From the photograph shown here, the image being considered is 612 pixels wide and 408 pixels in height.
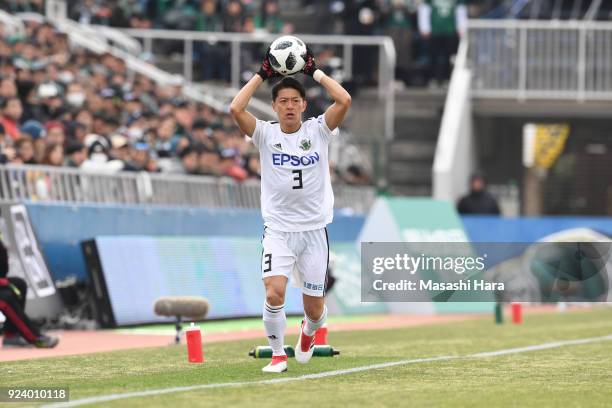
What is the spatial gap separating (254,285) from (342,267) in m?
2.42

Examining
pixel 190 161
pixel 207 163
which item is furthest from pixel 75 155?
pixel 207 163

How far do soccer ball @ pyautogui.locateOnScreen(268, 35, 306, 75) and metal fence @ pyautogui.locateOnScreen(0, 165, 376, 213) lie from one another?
7.28 metres

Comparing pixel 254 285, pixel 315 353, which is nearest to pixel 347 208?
pixel 254 285

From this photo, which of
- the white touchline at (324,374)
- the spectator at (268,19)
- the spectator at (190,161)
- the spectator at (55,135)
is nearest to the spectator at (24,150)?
the spectator at (55,135)

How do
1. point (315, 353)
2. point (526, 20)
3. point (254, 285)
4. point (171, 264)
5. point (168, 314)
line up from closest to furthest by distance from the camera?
point (315, 353) < point (168, 314) < point (171, 264) < point (254, 285) < point (526, 20)

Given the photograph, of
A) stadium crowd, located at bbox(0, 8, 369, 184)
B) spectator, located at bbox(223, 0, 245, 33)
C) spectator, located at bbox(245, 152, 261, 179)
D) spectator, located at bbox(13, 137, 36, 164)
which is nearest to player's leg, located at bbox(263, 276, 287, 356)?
stadium crowd, located at bbox(0, 8, 369, 184)

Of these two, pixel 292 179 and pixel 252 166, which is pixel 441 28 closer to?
pixel 252 166

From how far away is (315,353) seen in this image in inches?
542

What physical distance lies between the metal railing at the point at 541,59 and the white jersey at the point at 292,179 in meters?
20.3

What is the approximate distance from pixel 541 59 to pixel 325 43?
4471mm

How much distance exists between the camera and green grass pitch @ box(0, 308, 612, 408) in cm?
998

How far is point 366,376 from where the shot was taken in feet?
38.4

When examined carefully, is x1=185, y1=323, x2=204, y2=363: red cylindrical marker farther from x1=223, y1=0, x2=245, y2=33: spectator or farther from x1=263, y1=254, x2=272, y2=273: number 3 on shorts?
x1=223, y1=0, x2=245, y2=33: spectator

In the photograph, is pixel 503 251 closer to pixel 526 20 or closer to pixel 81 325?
pixel 81 325
